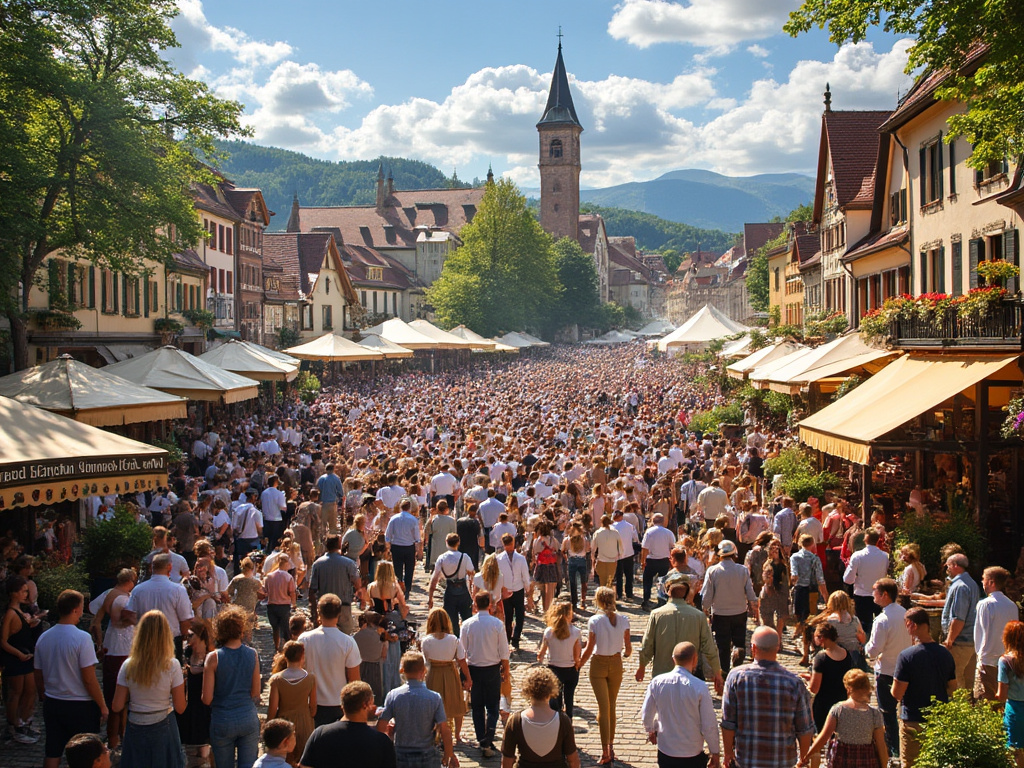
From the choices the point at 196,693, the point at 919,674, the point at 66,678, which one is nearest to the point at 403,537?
the point at 196,693

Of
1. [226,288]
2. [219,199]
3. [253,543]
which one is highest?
[219,199]

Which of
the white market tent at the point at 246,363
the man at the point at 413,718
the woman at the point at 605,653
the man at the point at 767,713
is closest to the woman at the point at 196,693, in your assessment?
the man at the point at 413,718

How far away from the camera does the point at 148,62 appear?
2094cm

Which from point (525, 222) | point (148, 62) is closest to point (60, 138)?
point (148, 62)

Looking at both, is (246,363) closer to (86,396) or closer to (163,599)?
(86,396)

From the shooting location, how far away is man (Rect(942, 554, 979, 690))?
342 inches

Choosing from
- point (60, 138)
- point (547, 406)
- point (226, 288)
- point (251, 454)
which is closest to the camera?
point (60, 138)

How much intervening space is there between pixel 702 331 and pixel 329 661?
33617 millimetres

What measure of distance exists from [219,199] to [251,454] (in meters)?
29.0

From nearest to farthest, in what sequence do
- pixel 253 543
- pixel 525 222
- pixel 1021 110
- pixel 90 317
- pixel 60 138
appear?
pixel 1021 110 < pixel 253 543 < pixel 60 138 < pixel 90 317 < pixel 525 222

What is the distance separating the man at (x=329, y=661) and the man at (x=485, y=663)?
3.88 feet

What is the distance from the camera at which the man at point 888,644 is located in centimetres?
827

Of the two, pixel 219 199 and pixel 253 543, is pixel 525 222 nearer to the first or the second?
pixel 219 199

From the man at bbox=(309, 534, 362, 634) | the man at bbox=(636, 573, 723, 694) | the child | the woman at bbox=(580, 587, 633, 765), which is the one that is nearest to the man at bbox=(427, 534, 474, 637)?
the man at bbox=(309, 534, 362, 634)
